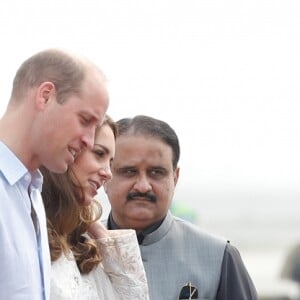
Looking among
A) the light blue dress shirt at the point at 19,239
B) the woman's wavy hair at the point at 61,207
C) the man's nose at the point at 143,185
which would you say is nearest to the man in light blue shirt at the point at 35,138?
the light blue dress shirt at the point at 19,239

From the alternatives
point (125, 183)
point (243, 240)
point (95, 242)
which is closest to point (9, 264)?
point (95, 242)

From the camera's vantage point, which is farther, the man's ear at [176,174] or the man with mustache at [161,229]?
the man's ear at [176,174]

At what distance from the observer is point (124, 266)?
240 cm

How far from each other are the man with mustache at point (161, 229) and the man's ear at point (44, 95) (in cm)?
91

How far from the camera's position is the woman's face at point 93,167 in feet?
7.49

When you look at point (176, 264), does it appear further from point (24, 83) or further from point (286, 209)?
point (286, 209)

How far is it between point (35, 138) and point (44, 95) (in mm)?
84

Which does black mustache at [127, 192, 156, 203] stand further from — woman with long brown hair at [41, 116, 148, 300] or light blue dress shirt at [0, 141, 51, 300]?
light blue dress shirt at [0, 141, 51, 300]

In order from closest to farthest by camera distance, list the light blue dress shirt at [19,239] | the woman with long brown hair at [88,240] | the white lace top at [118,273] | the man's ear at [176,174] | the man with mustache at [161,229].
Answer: the light blue dress shirt at [19,239]
the woman with long brown hair at [88,240]
the white lace top at [118,273]
the man with mustache at [161,229]
the man's ear at [176,174]

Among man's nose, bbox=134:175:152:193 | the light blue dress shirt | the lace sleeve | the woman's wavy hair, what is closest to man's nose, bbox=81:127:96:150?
the light blue dress shirt

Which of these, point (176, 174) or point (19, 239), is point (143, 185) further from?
point (19, 239)

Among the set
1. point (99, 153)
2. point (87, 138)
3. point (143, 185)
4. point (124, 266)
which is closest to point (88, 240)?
point (124, 266)

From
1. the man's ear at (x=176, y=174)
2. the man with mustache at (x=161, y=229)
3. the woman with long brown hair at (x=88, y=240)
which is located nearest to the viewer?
the woman with long brown hair at (x=88, y=240)

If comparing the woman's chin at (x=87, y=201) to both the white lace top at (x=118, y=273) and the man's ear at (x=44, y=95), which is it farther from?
the man's ear at (x=44, y=95)
